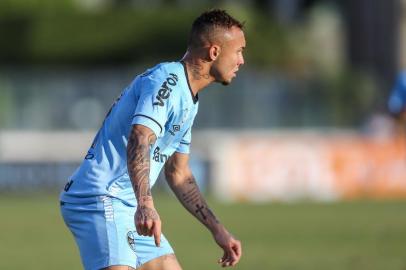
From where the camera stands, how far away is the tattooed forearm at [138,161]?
7.49 metres

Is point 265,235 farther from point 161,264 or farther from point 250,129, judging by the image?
point 161,264

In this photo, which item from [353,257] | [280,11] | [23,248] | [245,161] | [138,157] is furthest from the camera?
[280,11]

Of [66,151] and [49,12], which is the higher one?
[49,12]

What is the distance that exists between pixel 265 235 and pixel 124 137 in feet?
39.6

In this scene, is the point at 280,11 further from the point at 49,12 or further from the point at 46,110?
the point at 46,110

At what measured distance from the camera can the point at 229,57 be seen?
26.3 ft

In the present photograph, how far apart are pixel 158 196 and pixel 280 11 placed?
19.0m

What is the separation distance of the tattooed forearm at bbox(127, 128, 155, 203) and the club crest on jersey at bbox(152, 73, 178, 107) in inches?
9.1

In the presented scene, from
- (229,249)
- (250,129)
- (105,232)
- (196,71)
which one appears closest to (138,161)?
(105,232)

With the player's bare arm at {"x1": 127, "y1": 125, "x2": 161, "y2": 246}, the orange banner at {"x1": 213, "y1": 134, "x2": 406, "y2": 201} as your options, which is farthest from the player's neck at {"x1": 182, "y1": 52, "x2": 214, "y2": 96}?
the orange banner at {"x1": 213, "y1": 134, "x2": 406, "y2": 201}

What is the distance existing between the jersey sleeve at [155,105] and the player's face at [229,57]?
363 mm

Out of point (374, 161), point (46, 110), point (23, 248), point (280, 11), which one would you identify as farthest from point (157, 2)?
point (23, 248)

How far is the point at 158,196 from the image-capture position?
95.3ft

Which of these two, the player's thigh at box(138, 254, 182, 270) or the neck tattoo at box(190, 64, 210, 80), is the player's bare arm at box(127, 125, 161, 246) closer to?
the neck tattoo at box(190, 64, 210, 80)
